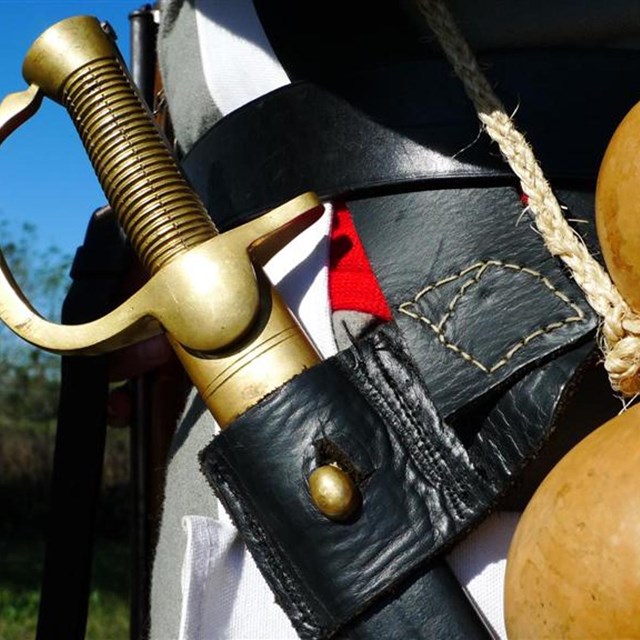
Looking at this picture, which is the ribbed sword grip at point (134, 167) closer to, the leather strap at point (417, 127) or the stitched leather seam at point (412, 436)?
the leather strap at point (417, 127)

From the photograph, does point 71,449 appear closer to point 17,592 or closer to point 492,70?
point 492,70

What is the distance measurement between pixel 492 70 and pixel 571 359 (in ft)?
0.75

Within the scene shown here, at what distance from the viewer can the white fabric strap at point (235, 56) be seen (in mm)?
945

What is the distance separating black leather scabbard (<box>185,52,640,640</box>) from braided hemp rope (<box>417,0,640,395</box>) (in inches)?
1.0

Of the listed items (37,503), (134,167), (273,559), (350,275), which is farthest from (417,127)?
(37,503)

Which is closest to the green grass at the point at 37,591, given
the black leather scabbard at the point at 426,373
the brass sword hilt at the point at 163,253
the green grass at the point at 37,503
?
the green grass at the point at 37,503

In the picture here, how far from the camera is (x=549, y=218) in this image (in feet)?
2.46

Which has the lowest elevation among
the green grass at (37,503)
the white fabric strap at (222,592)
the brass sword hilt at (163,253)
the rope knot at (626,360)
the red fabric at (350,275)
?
the green grass at (37,503)

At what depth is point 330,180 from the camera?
863mm

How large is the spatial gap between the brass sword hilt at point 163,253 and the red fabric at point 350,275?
1.5 inches

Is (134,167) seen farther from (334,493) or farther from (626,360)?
(626,360)

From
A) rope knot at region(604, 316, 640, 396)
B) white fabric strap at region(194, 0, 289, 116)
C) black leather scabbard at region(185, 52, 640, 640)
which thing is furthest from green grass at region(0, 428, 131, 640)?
rope knot at region(604, 316, 640, 396)

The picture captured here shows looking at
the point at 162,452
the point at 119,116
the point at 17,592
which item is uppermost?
the point at 119,116

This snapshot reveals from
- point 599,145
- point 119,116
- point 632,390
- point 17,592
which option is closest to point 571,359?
point 632,390
